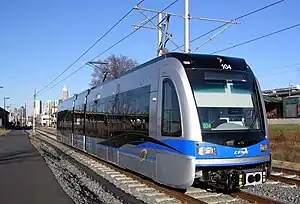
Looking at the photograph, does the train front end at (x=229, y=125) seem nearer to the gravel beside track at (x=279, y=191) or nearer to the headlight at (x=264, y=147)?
the headlight at (x=264, y=147)

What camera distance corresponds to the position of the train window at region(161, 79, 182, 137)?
30.1 ft

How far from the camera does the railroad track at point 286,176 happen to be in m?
11.5

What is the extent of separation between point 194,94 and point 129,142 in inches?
167

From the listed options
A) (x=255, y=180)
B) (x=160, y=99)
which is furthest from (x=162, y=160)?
(x=255, y=180)

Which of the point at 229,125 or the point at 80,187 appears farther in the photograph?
the point at 80,187

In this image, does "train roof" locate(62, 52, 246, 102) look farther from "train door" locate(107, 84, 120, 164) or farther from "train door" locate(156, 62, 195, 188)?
"train door" locate(107, 84, 120, 164)

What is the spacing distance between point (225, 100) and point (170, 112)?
134 centimetres

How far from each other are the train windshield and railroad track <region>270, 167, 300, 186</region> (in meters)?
3.05

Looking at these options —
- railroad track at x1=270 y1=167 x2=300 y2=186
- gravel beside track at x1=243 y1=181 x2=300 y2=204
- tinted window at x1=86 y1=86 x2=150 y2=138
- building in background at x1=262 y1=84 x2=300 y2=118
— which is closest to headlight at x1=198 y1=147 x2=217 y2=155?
gravel beside track at x1=243 y1=181 x2=300 y2=204

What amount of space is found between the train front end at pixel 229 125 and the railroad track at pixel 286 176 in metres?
2.51

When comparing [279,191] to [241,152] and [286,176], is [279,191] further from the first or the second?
[286,176]

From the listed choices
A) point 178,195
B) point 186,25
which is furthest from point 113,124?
point 186,25

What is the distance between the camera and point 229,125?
9.04 metres

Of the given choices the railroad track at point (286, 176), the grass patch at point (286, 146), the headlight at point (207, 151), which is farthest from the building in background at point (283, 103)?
the headlight at point (207, 151)
